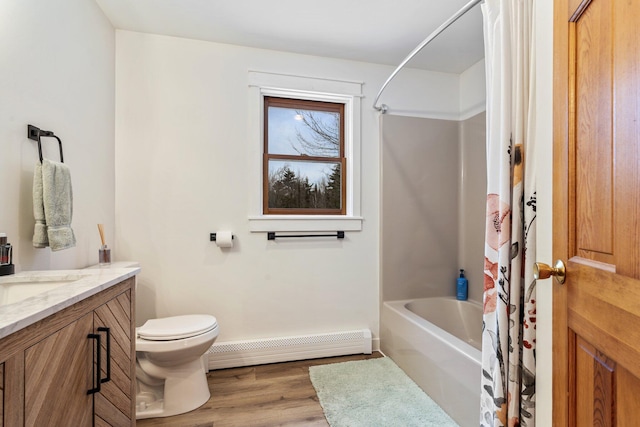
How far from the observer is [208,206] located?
2238 millimetres

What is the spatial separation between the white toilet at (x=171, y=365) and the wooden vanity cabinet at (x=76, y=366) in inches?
14.1

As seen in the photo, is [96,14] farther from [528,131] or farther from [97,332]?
[528,131]

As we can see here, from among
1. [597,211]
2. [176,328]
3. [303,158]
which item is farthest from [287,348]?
[597,211]

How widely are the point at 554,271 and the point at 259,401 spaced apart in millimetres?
1731

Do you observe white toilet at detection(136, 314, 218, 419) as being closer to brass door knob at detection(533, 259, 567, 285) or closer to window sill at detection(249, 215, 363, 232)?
window sill at detection(249, 215, 363, 232)

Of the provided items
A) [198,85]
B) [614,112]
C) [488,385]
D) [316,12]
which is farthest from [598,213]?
[198,85]

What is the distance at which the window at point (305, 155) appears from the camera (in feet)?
7.59

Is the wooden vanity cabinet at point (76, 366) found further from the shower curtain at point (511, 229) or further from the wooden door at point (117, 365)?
the shower curtain at point (511, 229)

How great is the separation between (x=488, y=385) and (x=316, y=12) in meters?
2.16

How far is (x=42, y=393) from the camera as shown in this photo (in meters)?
0.75

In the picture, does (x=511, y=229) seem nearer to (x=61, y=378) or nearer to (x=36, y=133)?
(x=61, y=378)

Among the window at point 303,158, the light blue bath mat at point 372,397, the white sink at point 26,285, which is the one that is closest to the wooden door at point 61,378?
the white sink at point 26,285

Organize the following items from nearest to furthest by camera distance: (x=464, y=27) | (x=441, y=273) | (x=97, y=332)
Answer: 1. (x=97, y=332)
2. (x=464, y=27)
3. (x=441, y=273)

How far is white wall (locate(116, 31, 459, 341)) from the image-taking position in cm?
213
